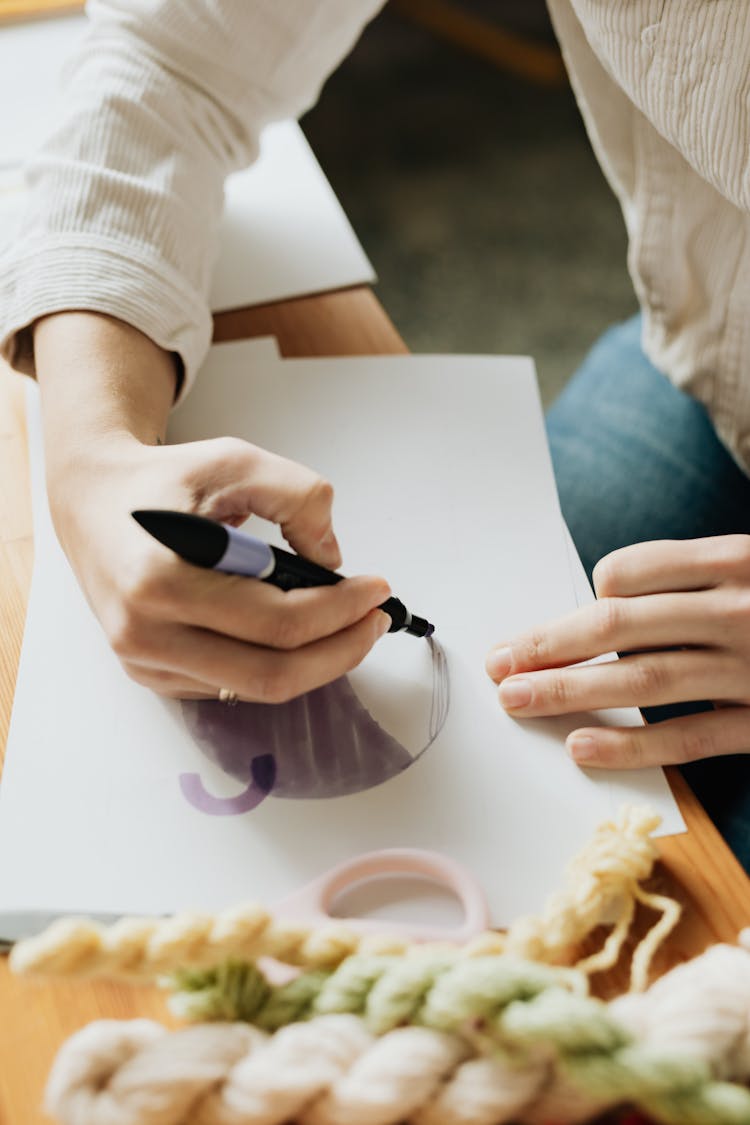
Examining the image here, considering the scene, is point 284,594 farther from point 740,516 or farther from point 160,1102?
point 740,516

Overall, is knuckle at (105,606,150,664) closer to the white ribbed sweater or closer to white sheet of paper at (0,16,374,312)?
the white ribbed sweater

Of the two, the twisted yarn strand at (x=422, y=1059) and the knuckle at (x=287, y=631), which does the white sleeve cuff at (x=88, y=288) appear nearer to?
the knuckle at (x=287, y=631)

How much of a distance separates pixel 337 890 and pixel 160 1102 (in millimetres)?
117

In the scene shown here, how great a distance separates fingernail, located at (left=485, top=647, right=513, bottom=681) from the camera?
476 mm

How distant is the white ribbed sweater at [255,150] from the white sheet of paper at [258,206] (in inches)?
2.4

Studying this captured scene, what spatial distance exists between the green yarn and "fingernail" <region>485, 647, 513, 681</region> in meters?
0.15

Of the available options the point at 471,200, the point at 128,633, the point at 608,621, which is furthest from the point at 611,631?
the point at 471,200

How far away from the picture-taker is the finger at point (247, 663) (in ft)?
1.38

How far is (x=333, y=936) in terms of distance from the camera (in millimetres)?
357

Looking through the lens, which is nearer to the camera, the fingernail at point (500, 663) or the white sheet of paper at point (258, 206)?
the fingernail at point (500, 663)

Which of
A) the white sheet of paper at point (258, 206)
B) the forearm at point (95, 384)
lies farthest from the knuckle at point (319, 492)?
the white sheet of paper at point (258, 206)

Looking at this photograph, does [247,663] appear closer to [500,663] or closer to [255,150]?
[500,663]

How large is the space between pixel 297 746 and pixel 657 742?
17 cm

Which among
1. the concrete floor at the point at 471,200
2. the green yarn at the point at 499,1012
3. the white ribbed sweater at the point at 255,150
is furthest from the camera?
the concrete floor at the point at 471,200
